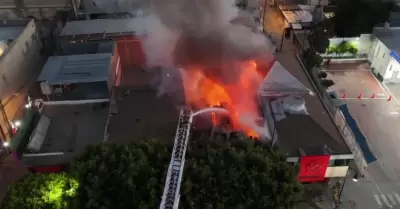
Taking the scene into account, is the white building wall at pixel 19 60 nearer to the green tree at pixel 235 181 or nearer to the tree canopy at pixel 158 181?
the tree canopy at pixel 158 181

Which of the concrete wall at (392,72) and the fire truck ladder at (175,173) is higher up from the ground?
the fire truck ladder at (175,173)

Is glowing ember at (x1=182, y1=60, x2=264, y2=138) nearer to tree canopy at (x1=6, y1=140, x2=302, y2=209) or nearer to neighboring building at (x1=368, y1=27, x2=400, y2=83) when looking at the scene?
tree canopy at (x1=6, y1=140, x2=302, y2=209)

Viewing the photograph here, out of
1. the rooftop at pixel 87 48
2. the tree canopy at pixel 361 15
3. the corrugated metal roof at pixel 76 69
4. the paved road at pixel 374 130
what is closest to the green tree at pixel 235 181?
the paved road at pixel 374 130

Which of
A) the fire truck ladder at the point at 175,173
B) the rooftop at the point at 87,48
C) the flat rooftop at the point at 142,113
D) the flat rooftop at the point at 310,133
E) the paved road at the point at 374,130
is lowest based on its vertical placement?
the paved road at the point at 374,130

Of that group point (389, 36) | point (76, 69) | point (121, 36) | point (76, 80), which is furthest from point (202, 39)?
point (389, 36)

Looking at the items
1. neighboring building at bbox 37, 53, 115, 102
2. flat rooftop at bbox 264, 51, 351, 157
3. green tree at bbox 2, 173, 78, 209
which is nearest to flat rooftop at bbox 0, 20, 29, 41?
neighboring building at bbox 37, 53, 115, 102

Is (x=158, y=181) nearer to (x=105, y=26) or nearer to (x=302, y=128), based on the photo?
(x=302, y=128)
